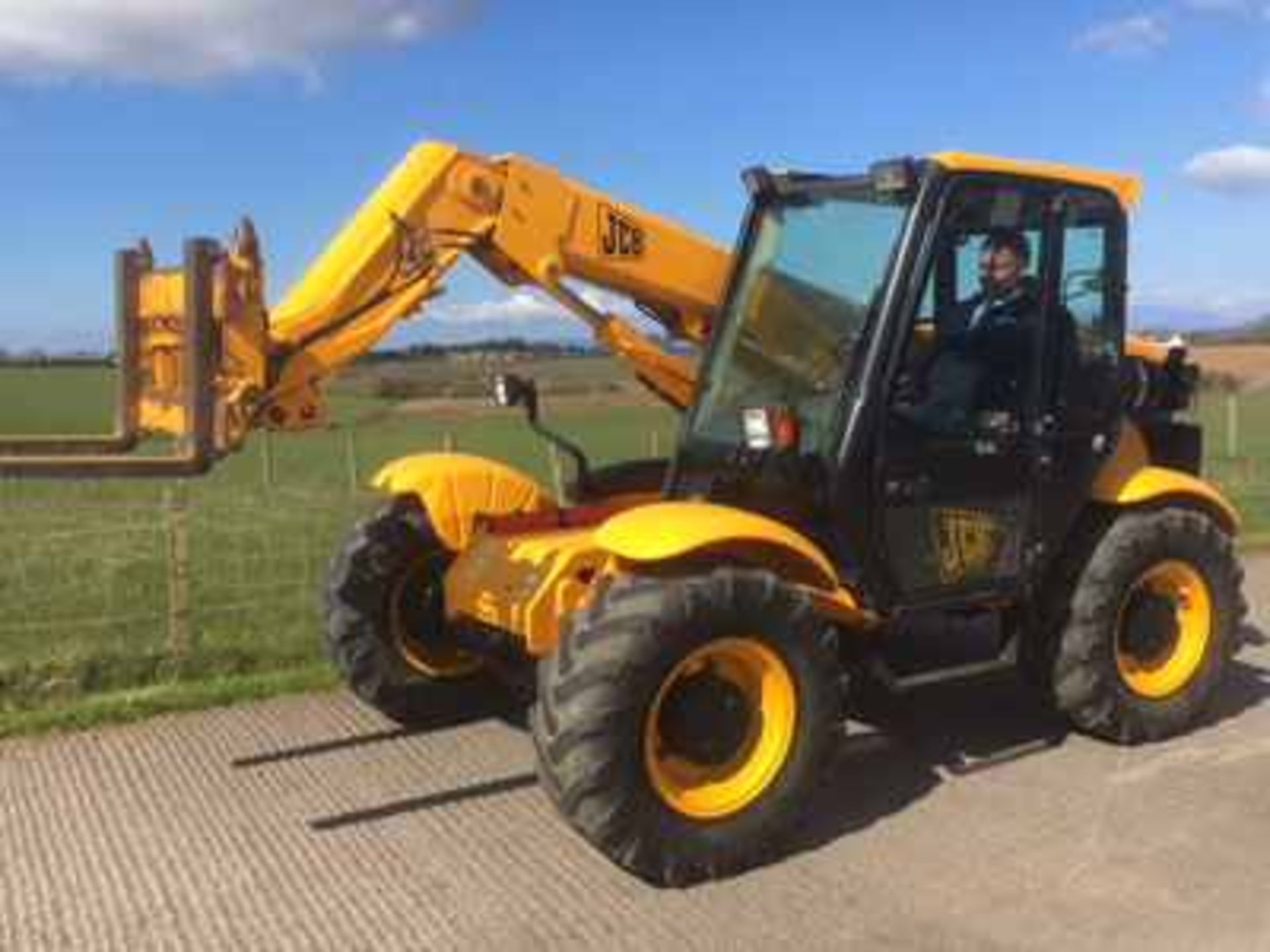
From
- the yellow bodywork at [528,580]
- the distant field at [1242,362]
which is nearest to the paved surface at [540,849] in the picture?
the yellow bodywork at [528,580]

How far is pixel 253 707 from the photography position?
285 inches

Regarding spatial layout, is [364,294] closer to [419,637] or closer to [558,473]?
[419,637]

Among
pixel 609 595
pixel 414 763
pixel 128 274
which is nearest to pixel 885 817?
pixel 609 595

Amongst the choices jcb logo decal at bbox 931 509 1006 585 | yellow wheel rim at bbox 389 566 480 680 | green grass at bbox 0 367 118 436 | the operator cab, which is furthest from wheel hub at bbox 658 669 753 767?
green grass at bbox 0 367 118 436

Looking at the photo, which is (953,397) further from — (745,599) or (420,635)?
(420,635)

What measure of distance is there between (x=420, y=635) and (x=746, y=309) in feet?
6.65

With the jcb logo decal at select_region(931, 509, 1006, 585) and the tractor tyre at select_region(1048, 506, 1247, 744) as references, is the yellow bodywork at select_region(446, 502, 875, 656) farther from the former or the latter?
the tractor tyre at select_region(1048, 506, 1247, 744)

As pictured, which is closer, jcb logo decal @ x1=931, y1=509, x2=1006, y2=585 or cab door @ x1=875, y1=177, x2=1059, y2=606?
cab door @ x1=875, y1=177, x2=1059, y2=606

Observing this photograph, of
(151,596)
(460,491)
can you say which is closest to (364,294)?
(460,491)

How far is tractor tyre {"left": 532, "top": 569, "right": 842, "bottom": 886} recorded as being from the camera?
16.4ft

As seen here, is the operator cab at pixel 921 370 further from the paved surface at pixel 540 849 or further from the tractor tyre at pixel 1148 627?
the paved surface at pixel 540 849

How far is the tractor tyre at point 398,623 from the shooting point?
6.77 metres

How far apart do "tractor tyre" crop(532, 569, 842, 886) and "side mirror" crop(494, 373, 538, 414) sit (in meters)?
1.39

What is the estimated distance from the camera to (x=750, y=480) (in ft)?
19.7
